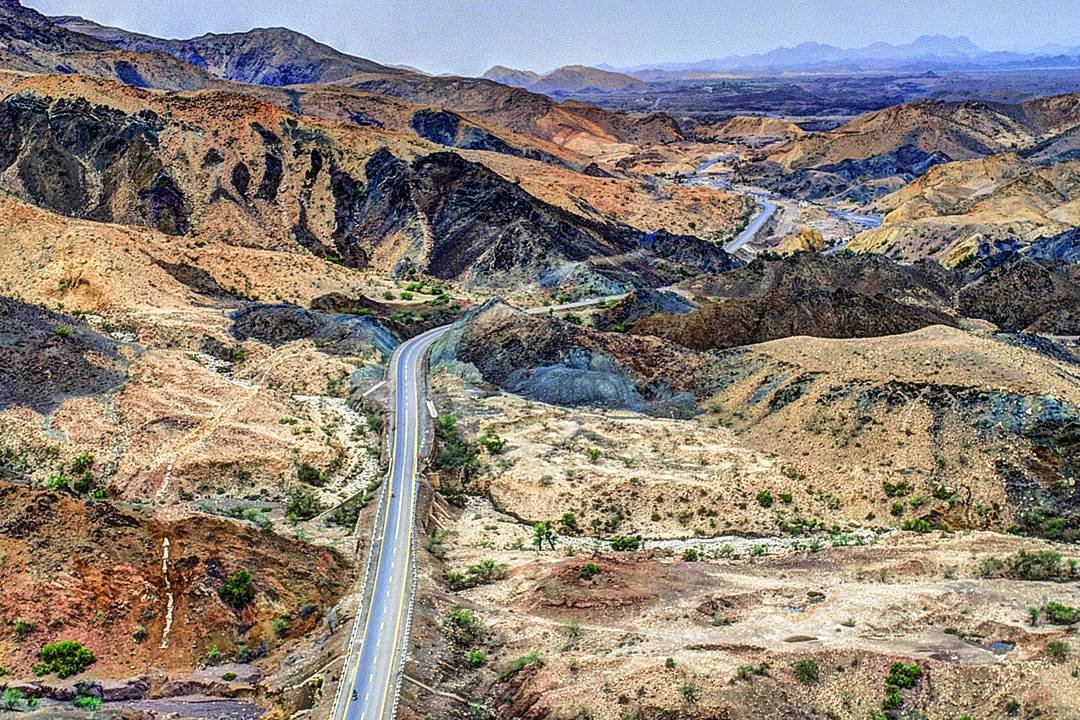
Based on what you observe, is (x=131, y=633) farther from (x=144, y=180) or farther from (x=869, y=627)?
(x=144, y=180)

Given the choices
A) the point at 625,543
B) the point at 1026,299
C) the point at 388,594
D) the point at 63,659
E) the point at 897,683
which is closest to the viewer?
the point at 897,683

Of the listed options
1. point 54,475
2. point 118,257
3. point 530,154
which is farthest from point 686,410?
point 530,154

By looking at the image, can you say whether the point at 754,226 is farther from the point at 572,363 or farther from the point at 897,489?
the point at 897,489

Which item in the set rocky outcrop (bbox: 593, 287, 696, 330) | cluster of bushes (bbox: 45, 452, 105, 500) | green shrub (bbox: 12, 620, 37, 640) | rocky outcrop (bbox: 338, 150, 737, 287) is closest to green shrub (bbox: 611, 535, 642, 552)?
green shrub (bbox: 12, 620, 37, 640)

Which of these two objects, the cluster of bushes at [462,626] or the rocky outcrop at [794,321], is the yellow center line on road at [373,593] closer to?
the cluster of bushes at [462,626]

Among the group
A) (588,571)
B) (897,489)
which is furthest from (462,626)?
(897,489)

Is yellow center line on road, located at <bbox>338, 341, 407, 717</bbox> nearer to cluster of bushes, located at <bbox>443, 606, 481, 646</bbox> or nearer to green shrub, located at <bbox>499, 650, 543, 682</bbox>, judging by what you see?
cluster of bushes, located at <bbox>443, 606, 481, 646</bbox>
